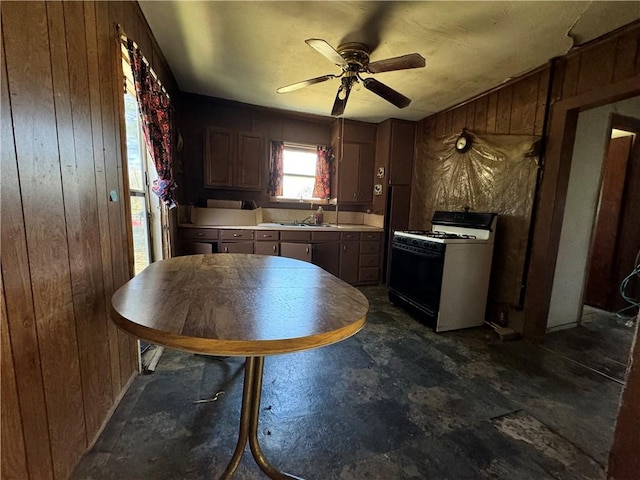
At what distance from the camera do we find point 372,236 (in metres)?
4.01

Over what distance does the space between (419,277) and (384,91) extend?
1.85m

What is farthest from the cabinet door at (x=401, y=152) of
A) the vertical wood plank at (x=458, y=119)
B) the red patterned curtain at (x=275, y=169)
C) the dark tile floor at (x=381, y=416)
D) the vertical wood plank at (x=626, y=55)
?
the dark tile floor at (x=381, y=416)

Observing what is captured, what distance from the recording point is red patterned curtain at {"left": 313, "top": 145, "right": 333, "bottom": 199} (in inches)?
167

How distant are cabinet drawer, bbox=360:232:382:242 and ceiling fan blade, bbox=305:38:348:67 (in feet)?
7.74

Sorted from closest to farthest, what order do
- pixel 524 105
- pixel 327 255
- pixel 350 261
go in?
pixel 524 105
pixel 327 255
pixel 350 261

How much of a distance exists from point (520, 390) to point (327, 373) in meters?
1.32

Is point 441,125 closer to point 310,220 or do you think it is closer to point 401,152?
point 401,152

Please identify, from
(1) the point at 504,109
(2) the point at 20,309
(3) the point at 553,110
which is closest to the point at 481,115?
(1) the point at 504,109

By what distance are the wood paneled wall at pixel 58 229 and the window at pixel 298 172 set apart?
2.66 metres

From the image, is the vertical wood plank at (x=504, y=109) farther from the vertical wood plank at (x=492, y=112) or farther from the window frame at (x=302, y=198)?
the window frame at (x=302, y=198)

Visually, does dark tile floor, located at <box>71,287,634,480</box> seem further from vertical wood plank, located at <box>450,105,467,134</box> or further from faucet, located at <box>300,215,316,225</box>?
vertical wood plank, located at <box>450,105,467,134</box>

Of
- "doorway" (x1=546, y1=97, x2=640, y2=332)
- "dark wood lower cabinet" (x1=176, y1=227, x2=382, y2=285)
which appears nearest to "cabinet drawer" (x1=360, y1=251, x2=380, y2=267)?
"dark wood lower cabinet" (x1=176, y1=227, x2=382, y2=285)

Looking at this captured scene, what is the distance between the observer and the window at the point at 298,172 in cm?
415

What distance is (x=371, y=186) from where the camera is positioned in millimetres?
4301
